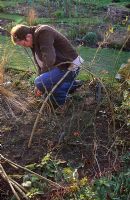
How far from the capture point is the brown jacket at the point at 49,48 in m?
5.39

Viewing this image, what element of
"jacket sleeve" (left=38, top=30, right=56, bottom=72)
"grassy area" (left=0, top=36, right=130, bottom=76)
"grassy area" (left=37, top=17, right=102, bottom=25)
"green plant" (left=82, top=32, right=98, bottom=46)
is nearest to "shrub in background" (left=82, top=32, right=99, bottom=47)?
"green plant" (left=82, top=32, right=98, bottom=46)

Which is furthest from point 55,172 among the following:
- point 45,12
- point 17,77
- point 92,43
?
point 45,12

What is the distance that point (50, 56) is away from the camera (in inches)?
212

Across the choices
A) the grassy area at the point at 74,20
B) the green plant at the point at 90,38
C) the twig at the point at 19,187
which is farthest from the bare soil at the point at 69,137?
the grassy area at the point at 74,20

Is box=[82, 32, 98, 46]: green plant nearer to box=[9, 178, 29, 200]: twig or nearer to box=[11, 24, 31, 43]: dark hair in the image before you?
box=[11, 24, 31, 43]: dark hair

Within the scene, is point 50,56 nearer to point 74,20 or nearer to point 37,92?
point 37,92

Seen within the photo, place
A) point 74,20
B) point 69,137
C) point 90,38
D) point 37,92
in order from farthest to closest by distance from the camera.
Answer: point 74,20, point 90,38, point 37,92, point 69,137

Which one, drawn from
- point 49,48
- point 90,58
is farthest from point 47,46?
point 90,58

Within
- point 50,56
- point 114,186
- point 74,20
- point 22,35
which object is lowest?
point 114,186

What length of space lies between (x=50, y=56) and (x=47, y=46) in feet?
0.38

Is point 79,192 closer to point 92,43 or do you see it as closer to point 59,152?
point 59,152

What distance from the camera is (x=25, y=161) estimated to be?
461 centimetres

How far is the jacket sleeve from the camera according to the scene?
5387 mm

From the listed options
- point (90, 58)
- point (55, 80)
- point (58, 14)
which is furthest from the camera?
point (58, 14)
